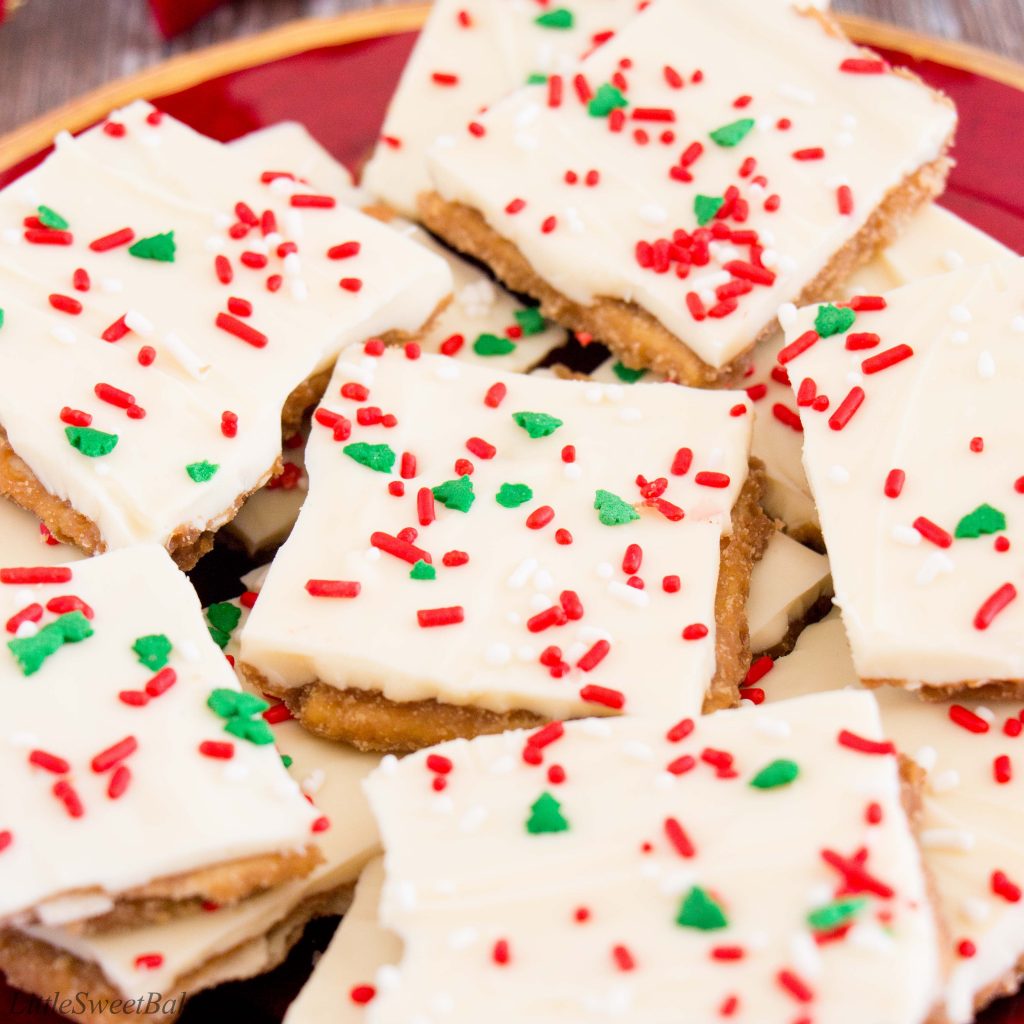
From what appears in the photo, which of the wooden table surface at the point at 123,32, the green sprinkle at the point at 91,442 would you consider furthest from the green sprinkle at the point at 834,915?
the wooden table surface at the point at 123,32

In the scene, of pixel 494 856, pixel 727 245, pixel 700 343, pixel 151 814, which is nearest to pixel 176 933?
pixel 151 814

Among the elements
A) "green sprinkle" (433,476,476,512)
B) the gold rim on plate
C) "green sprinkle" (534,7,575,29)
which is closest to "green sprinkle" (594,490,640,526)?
"green sprinkle" (433,476,476,512)

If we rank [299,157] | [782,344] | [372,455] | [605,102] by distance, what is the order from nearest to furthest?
[372,455]
[782,344]
[605,102]
[299,157]

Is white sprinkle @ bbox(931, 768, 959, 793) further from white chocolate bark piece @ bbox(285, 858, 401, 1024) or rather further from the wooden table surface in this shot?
the wooden table surface

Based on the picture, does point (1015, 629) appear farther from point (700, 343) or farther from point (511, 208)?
point (511, 208)

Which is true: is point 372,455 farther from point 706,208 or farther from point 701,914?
point 701,914

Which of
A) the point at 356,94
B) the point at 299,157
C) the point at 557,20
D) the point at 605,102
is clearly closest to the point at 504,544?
the point at 605,102
